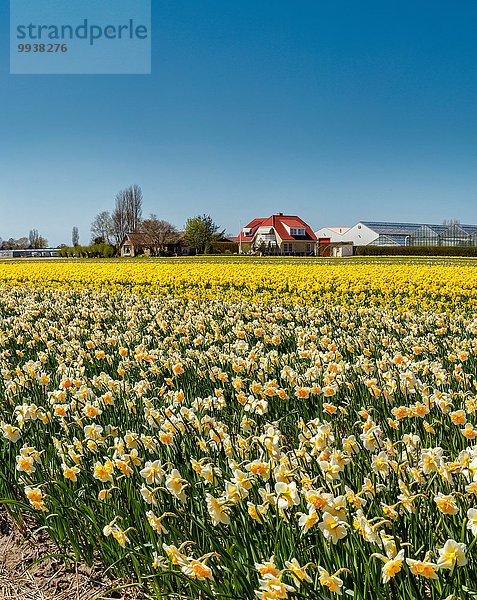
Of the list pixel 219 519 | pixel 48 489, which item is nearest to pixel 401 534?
pixel 219 519

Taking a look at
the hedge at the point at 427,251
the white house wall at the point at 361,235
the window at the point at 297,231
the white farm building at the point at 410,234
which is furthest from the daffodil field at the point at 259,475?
the white house wall at the point at 361,235

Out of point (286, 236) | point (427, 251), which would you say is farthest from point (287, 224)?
point (427, 251)

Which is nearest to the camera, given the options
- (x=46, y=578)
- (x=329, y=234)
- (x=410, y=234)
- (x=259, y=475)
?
(x=259, y=475)

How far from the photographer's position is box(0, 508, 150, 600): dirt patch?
2.43 m

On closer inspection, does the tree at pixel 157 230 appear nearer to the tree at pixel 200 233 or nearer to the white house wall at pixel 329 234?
the tree at pixel 200 233

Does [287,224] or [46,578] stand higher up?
[287,224]

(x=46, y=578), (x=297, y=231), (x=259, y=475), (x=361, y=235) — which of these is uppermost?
(x=361, y=235)

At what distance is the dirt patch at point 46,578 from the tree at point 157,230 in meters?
76.8

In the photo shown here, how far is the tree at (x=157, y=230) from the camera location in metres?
77.6

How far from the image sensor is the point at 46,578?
2.58 m

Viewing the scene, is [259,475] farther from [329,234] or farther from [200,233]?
[329,234]

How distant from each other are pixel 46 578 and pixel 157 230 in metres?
77.5

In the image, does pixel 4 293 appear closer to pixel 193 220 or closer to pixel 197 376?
pixel 197 376

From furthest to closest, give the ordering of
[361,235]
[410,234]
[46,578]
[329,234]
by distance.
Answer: [329,234] → [361,235] → [410,234] → [46,578]
